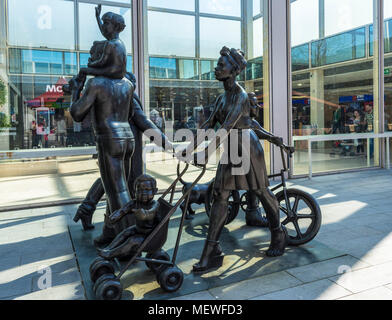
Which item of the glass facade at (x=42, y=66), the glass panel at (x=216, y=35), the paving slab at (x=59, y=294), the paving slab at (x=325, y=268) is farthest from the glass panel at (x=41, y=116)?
the paving slab at (x=325, y=268)

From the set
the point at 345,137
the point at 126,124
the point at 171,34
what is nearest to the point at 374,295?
the point at 126,124

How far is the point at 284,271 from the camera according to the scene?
340 cm

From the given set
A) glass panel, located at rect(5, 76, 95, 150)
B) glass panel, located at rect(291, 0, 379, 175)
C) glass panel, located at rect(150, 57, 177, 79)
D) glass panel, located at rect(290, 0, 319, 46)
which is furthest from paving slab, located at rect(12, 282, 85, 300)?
glass panel, located at rect(290, 0, 319, 46)

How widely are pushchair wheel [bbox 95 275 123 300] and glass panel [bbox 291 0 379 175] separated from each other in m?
7.10

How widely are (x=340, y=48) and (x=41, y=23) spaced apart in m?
6.98

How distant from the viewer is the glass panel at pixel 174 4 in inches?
304

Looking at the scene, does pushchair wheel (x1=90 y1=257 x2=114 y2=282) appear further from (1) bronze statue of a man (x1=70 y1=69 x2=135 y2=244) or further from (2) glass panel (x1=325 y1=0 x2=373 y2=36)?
(2) glass panel (x1=325 y1=0 x2=373 y2=36)

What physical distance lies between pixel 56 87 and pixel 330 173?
6.65 meters

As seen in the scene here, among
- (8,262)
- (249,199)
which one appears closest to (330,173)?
(249,199)

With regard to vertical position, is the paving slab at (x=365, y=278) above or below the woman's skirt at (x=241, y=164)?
below

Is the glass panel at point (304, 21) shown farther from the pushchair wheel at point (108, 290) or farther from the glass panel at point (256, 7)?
the pushchair wheel at point (108, 290)

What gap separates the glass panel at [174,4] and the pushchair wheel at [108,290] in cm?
627

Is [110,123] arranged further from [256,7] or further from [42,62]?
[256,7]
